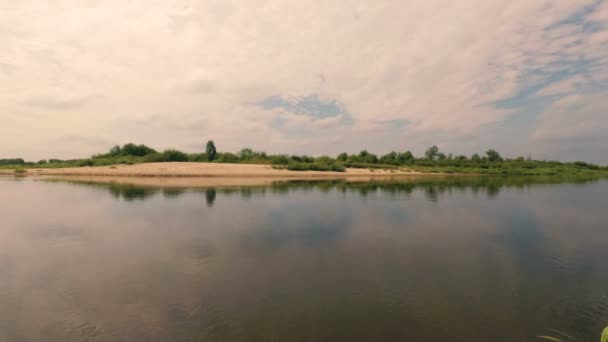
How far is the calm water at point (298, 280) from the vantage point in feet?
20.4

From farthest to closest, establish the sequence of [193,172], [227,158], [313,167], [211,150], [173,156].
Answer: [211,150] → [227,158] → [173,156] → [313,167] → [193,172]

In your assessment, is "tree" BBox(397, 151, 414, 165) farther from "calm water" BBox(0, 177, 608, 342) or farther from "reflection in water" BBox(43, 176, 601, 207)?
"calm water" BBox(0, 177, 608, 342)

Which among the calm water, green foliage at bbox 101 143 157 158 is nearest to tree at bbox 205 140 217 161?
green foliage at bbox 101 143 157 158

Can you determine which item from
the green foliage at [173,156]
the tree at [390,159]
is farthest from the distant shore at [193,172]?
the tree at [390,159]

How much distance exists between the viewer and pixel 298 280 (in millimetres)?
8727

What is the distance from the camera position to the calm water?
6.21 metres

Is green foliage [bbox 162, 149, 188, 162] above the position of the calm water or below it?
above

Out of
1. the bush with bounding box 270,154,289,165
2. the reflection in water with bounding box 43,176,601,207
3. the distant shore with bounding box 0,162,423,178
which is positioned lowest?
the reflection in water with bounding box 43,176,601,207

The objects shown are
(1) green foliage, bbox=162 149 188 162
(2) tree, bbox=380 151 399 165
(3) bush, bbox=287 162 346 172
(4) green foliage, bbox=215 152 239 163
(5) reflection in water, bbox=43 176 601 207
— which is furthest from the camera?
(2) tree, bbox=380 151 399 165

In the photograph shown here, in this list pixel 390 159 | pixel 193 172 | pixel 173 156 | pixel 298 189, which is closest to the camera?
pixel 298 189

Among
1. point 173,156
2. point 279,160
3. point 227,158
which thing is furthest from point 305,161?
point 173,156

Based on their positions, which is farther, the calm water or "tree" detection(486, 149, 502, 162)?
"tree" detection(486, 149, 502, 162)

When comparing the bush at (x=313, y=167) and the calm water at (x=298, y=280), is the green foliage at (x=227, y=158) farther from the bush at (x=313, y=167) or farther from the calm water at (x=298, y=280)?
the calm water at (x=298, y=280)

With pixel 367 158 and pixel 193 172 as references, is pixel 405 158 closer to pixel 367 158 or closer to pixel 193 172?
pixel 367 158
